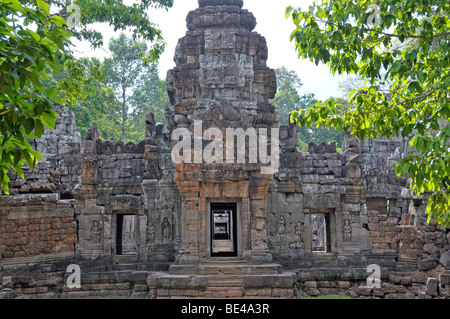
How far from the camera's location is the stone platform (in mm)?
9859

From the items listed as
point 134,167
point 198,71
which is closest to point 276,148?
point 198,71

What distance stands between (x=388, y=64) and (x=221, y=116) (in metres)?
5.08

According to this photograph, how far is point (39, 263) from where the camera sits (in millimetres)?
11258

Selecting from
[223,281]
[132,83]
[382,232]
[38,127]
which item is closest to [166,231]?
[223,281]

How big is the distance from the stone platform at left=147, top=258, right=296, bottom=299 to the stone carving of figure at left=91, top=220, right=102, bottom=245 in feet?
8.19

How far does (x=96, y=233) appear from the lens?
39.5ft

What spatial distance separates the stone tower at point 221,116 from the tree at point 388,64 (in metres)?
4.43

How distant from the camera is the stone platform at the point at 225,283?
9.86 metres

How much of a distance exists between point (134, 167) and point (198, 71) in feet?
10.3

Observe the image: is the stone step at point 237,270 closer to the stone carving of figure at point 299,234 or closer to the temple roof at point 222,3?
the stone carving of figure at point 299,234

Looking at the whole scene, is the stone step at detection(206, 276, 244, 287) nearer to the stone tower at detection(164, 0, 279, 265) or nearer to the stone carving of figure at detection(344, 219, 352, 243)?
the stone tower at detection(164, 0, 279, 265)

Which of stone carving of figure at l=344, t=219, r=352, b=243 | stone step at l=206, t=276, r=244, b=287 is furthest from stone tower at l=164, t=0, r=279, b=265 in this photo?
stone carving of figure at l=344, t=219, r=352, b=243

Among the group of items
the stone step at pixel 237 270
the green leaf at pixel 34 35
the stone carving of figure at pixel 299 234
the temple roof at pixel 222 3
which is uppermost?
the temple roof at pixel 222 3

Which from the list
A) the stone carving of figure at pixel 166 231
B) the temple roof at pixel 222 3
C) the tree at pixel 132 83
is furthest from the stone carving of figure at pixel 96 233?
the tree at pixel 132 83
